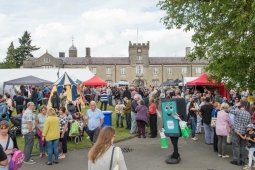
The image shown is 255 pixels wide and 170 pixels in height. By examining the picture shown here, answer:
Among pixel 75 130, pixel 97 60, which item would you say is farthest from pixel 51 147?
pixel 97 60

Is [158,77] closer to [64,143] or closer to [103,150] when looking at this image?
Result: [64,143]

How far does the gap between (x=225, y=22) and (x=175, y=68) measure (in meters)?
48.0

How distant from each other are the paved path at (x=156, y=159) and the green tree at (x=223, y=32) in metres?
3.34

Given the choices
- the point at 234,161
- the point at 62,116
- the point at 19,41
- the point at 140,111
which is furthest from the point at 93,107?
the point at 19,41

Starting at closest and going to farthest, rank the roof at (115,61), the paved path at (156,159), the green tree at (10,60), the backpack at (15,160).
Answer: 1. the backpack at (15,160)
2. the paved path at (156,159)
3. the roof at (115,61)
4. the green tree at (10,60)

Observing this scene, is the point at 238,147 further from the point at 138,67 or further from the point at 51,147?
the point at 138,67

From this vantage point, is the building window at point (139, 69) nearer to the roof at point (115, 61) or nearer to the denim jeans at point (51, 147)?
the roof at point (115, 61)

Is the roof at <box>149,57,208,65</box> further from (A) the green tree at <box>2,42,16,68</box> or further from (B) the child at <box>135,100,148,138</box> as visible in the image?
(B) the child at <box>135,100,148,138</box>

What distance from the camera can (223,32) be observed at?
13125 millimetres

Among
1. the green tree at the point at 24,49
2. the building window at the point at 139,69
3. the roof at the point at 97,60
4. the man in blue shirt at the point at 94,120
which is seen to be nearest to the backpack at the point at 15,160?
the man in blue shirt at the point at 94,120

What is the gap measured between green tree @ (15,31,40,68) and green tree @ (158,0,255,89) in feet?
227

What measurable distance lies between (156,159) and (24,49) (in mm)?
76397

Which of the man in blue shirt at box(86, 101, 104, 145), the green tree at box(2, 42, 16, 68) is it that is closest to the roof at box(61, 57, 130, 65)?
the green tree at box(2, 42, 16, 68)

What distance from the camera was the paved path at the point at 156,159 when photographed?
8.27 m
